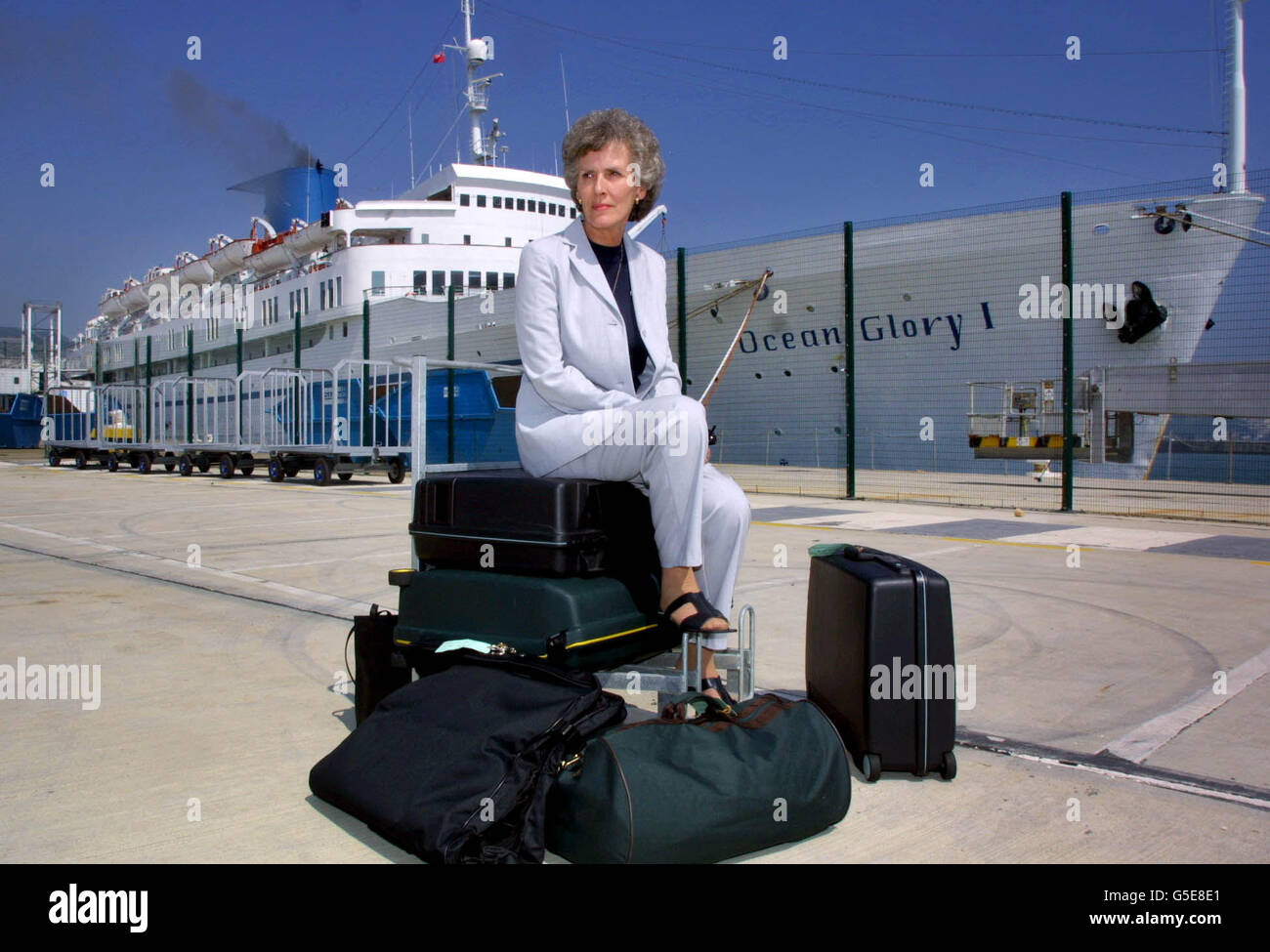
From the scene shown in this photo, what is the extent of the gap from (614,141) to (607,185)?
117mm

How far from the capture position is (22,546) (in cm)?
650

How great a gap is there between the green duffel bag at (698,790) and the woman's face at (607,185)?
1.35 metres

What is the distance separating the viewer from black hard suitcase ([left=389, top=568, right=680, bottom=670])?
2084 millimetres

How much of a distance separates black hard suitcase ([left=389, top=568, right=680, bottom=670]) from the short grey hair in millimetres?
1112

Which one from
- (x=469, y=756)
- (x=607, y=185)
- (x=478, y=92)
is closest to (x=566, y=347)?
(x=607, y=185)

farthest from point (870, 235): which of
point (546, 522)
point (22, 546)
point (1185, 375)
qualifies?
point (546, 522)

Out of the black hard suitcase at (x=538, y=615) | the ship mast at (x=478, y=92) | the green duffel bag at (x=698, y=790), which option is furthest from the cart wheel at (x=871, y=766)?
the ship mast at (x=478, y=92)

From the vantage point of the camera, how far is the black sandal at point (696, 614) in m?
2.21

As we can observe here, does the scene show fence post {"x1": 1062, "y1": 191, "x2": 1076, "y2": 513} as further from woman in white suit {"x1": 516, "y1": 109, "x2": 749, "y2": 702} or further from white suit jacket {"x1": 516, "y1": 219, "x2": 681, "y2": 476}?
white suit jacket {"x1": 516, "y1": 219, "x2": 681, "y2": 476}

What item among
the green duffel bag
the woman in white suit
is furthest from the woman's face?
the green duffel bag

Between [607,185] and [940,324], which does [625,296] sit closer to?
[607,185]

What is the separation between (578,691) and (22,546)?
6.19 m

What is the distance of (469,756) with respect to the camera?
172cm
